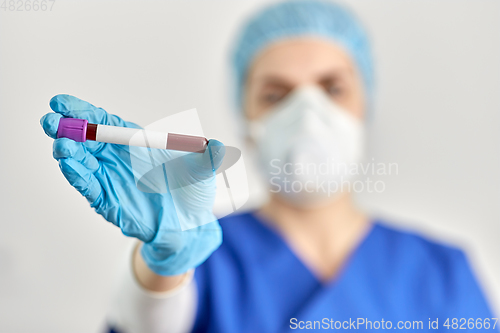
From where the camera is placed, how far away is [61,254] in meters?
0.78

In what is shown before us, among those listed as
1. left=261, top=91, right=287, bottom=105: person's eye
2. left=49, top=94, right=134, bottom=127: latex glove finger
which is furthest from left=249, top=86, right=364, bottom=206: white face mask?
left=49, top=94, right=134, bottom=127: latex glove finger

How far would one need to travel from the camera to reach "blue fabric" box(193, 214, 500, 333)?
0.78 m

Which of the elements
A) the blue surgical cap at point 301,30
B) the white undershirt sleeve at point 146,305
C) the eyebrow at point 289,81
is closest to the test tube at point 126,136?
the white undershirt sleeve at point 146,305

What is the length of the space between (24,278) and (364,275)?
746mm

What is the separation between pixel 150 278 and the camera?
56 cm

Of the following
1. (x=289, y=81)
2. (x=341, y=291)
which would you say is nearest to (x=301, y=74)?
(x=289, y=81)

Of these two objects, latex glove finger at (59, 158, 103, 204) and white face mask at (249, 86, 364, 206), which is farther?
white face mask at (249, 86, 364, 206)

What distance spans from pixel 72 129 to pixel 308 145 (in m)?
0.49

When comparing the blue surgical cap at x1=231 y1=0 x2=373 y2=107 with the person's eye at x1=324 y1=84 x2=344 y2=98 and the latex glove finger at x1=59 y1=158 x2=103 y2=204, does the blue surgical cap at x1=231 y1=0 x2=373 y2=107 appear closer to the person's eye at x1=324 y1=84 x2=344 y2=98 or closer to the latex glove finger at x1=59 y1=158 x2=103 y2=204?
the person's eye at x1=324 y1=84 x2=344 y2=98

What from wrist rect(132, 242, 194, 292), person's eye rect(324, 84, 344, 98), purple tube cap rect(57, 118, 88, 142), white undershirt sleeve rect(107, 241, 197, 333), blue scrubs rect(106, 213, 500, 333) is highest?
purple tube cap rect(57, 118, 88, 142)

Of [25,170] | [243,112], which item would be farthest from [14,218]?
[243,112]

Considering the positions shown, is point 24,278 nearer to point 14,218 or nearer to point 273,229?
point 14,218

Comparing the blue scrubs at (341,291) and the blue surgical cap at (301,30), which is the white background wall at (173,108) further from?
the blue scrubs at (341,291)

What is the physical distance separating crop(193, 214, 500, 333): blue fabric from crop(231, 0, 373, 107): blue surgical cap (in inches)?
16.4
